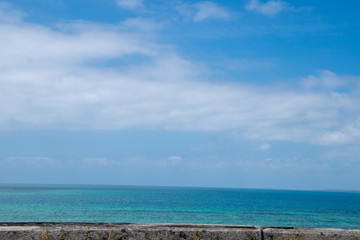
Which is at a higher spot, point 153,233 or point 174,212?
point 153,233

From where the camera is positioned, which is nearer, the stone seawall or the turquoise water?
the stone seawall

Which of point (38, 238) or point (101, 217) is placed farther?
point (101, 217)

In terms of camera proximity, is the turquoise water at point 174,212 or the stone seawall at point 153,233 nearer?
the stone seawall at point 153,233

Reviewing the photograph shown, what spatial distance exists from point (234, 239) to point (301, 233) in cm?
72

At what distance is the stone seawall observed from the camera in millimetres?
3494

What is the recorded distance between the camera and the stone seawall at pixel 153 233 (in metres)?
3.49

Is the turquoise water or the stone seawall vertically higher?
the stone seawall

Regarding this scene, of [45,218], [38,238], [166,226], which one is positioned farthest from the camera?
[45,218]

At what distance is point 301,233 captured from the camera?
11.9ft

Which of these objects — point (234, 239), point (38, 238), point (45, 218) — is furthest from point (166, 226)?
point (45, 218)

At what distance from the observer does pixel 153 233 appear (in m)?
3.56

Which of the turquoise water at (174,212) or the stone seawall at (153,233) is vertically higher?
the stone seawall at (153,233)

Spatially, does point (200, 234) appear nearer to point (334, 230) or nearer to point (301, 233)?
point (301, 233)

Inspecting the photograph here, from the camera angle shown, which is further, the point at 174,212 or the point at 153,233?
the point at 174,212
